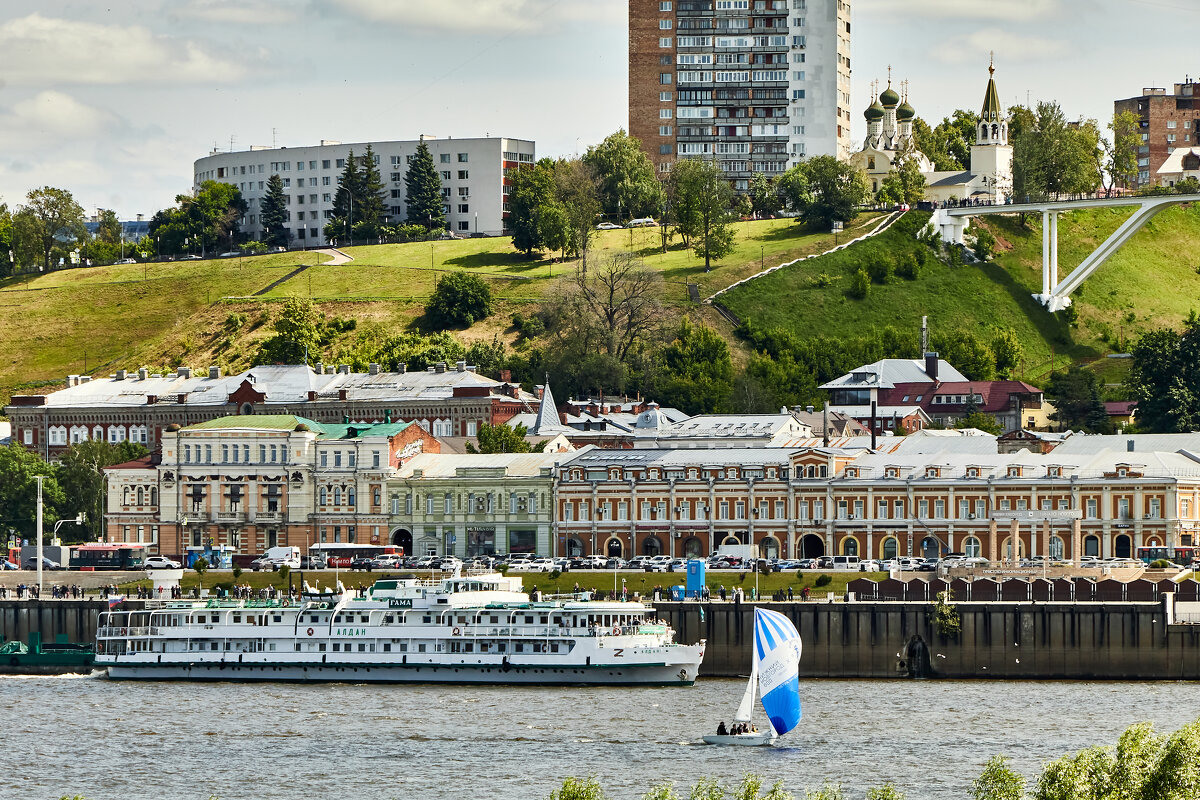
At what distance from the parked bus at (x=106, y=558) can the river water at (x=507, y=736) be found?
99.1 ft

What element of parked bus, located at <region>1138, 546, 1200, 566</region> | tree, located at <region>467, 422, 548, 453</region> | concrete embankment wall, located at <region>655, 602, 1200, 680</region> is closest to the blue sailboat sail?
concrete embankment wall, located at <region>655, 602, 1200, 680</region>

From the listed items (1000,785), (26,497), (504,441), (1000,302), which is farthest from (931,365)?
(1000,785)

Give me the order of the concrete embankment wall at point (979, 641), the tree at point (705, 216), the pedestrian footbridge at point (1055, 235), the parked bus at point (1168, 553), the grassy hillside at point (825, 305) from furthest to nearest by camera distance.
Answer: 1. the tree at point (705, 216)
2. the pedestrian footbridge at point (1055, 235)
3. the grassy hillside at point (825, 305)
4. the parked bus at point (1168, 553)
5. the concrete embankment wall at point (979, 641)

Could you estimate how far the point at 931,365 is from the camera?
169750 mm

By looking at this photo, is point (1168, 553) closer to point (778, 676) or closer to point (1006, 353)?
point (778, 676)

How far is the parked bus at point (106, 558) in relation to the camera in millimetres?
Result: 122500

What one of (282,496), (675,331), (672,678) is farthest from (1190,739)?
(675,331)

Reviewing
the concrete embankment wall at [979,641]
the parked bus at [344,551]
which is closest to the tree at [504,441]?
the parked bus at [344,551]

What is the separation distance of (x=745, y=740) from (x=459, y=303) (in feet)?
391

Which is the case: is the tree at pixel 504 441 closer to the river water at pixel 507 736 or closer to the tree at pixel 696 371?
the tree at pixel 696 371

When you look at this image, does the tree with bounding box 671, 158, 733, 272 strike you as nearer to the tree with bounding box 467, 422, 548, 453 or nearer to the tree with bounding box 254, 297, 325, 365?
the tree with bounding box 254, 297, 325, 365

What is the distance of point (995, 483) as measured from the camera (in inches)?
4574

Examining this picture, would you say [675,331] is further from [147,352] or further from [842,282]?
[147,352]

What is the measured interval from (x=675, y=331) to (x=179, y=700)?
93.2 meters
